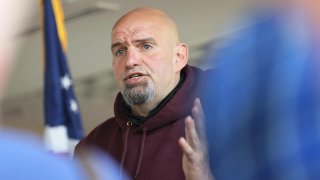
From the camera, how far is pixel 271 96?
61 centimetres

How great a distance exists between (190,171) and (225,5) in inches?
99.7

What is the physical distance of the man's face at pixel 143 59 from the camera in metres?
1.56

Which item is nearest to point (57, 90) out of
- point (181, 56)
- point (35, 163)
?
point (181, 56)

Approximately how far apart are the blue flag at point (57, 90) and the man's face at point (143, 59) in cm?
89

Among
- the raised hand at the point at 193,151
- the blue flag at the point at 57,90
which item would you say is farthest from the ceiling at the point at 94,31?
the raised hand at the point at 193,151

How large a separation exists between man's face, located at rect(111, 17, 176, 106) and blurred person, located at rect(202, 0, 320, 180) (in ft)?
2.97

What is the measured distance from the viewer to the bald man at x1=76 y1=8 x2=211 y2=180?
1522mm

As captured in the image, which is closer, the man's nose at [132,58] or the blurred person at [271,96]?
the blurred person at [271,96]

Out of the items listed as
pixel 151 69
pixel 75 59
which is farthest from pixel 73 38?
pixel 151 69

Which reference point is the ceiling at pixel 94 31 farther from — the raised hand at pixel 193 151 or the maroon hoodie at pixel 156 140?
the raised hand at pixel 193 151

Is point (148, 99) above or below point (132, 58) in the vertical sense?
below

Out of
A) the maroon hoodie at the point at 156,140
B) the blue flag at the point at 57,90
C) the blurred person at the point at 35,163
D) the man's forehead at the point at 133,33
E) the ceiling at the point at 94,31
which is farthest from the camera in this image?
the ceiling at the point at 94,31

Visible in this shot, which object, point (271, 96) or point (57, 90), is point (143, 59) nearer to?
point (271, 96)

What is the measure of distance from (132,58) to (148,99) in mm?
116
